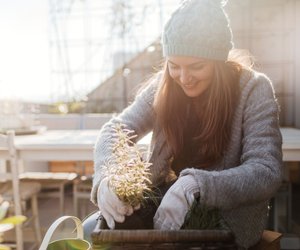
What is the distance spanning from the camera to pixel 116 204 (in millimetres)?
687

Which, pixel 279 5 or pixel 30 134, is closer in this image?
pixel 30 134

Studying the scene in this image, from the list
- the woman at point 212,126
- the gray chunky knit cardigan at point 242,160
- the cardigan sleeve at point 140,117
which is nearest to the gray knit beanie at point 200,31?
the woman at point 212,126

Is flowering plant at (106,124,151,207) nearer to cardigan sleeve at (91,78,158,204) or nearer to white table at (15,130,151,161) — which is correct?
cardigan sleeve at (91,78,158,204)

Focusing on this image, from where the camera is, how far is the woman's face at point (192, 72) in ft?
3.26

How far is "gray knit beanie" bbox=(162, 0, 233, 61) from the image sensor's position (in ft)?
3.21

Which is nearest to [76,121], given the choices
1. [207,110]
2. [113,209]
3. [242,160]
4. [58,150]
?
[58,150]

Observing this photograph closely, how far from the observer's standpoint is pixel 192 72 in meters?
1.00

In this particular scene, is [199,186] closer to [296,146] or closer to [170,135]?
[170,135]

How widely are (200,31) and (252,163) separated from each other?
0.38 m

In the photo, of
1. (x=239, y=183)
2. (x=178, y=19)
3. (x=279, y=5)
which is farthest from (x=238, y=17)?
(x=239, y=183)

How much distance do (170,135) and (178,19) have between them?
0.34 metres

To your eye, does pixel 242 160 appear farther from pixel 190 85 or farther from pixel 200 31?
pixel 200 31

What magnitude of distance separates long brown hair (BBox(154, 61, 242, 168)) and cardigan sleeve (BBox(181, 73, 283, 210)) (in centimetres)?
4

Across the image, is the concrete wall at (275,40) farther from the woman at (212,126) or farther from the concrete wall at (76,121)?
the woman at (212,126)
